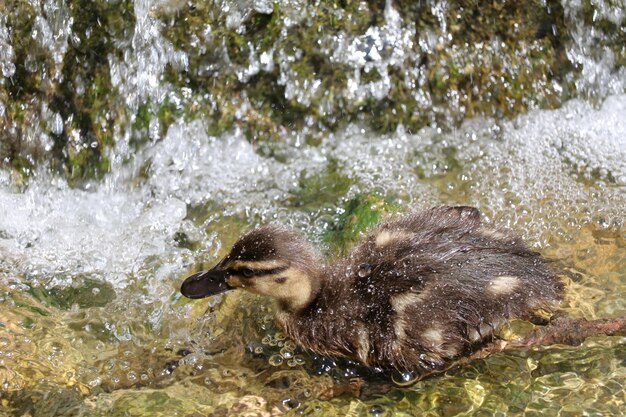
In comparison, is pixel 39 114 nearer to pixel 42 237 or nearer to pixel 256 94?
pixel 42 237

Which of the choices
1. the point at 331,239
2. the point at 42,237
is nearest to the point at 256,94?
the point at 331,239

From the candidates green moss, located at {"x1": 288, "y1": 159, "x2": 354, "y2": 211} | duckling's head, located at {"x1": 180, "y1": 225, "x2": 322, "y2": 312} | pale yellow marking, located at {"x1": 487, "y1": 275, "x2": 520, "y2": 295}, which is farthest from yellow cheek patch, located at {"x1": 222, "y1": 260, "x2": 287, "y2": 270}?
green moss, located at {"x1": 288, "y1": 159, "x2": 354, "y2": 211}

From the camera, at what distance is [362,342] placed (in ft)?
12.2

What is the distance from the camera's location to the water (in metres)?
3.69

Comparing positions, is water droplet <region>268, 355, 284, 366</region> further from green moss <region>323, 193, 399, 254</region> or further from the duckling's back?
green moss <region>323, 193, 399, 254</region>

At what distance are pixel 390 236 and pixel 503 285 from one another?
543mm

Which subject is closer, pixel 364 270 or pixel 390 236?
pixel 364 270

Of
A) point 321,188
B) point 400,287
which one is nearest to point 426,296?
point 400,287

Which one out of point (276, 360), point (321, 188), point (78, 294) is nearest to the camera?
point (276, 360)

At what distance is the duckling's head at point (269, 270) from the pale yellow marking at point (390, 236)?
0.28 m

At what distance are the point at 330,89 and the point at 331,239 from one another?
1.06 meters

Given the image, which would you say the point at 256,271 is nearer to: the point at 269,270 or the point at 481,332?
the point at 269,270

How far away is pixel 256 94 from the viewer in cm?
521

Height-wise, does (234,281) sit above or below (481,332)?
above
